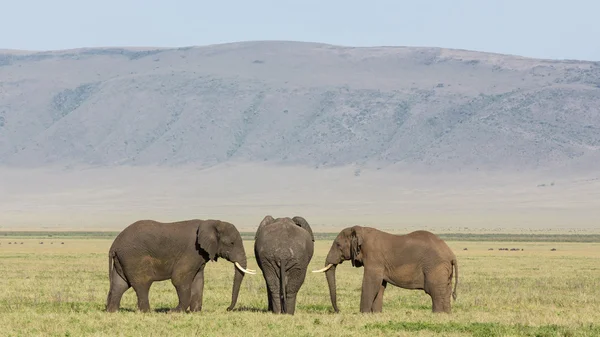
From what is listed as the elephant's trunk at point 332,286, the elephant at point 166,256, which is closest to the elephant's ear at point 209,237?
the elephant at point 166,256

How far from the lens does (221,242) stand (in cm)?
2855

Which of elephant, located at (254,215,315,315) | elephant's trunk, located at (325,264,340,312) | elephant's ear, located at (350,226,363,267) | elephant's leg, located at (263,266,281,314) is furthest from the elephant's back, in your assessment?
elephant's ear, located at (350,226,363,267)

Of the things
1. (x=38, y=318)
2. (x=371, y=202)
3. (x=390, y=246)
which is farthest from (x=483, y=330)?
(x=371, y=202)

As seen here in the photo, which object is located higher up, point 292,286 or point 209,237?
point 209,237

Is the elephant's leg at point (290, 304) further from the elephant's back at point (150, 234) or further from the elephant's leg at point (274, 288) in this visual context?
the elephant's back at point (150, 234)

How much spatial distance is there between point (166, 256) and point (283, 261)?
2810mm

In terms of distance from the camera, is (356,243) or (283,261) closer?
(283,261)

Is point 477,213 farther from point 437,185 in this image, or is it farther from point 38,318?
point 38,318

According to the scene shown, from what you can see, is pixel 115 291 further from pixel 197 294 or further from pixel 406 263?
pixel 406 263

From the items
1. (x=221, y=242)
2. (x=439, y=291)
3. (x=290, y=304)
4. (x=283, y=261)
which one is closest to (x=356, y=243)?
(x=283, y=261)

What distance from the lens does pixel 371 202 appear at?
182875mm

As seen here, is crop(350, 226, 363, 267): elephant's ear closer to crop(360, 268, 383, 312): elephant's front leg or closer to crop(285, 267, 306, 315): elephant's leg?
crop(360, 268, 383, 312): elephant's front leg

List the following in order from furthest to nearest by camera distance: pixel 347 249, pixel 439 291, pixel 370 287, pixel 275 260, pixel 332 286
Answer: pixel 332 286 → pixel 347 249 → pixel 275 260 → pixel 370 287 → pixel 439 291

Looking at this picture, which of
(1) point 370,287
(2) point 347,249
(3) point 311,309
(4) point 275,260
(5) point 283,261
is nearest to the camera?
(1) point 370,287
